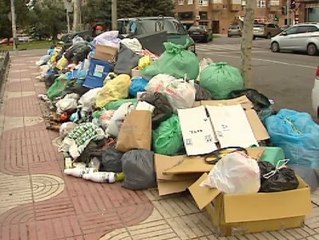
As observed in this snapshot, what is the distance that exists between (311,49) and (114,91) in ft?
51.0

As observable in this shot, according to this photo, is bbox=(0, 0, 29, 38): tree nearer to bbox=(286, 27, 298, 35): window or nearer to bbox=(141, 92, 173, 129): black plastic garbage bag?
bbox=(286, 27, 298, 35): window

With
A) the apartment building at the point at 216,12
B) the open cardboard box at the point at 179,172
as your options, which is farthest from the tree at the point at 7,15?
the open cardboard box at the point at 179,172

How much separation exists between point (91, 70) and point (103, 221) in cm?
472

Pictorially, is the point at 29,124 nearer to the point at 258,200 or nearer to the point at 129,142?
the point at 129,142

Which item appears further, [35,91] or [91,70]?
[35,91]

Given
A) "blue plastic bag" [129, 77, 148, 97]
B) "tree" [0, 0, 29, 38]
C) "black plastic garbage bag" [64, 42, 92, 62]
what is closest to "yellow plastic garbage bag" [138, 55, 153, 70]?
"blue plastic bag" [129, 77, 148, 97]

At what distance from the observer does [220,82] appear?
5727 millimetres

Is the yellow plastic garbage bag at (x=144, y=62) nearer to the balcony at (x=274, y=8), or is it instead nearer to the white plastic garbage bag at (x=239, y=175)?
the white plastic garbage bag at (x=239, y=175)

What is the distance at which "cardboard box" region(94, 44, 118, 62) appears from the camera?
8.40 metres

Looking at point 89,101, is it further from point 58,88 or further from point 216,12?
point 216,12

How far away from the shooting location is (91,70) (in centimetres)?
816

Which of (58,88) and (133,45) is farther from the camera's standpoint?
(58,88)

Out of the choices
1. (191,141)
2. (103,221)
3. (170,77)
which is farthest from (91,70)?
(103,221)

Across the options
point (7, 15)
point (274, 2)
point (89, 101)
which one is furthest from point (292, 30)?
point (274, 2)
